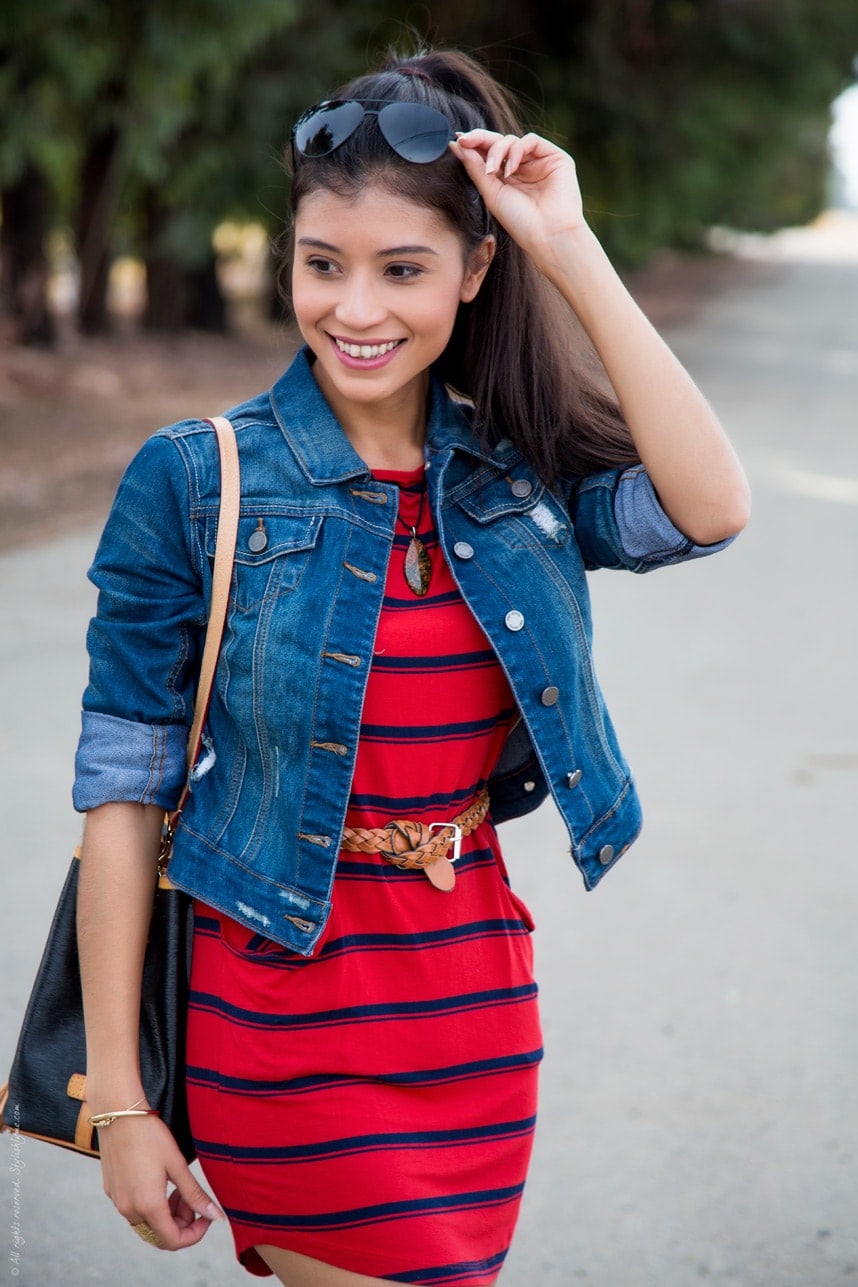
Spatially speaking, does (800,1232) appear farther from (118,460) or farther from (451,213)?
(118,460)

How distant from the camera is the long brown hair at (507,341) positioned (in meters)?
1.98

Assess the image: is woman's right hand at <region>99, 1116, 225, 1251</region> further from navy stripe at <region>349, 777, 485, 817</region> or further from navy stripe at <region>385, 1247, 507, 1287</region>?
navy stripe at <region>349, 777, 485, 817</region>

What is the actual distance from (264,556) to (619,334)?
522 millimetres

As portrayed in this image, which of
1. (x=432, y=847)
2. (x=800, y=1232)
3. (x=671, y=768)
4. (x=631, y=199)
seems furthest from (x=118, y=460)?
(x=631, y=199)

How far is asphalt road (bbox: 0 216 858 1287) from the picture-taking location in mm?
3047

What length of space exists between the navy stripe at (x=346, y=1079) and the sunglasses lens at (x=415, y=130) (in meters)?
1.12

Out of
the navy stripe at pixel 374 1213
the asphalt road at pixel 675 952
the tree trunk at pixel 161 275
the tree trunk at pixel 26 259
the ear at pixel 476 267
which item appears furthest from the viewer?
the tree trunk at pixel 161 275

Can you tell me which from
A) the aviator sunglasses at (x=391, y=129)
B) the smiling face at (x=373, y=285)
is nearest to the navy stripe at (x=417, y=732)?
the smiling face at (x=373, y=285)

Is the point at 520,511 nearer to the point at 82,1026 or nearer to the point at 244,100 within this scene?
the point at 82,1026

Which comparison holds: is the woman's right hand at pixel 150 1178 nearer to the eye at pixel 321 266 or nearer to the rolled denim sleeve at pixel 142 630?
the rolled denim sleeve at pixel 142 630

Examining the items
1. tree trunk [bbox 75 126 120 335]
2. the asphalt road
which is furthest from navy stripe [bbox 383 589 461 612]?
tree trunk [bbox 75 126 120 335]

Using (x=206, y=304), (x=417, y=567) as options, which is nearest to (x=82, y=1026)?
(x=417, y=567)

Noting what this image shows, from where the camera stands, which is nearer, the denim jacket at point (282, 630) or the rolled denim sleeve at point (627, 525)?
the denim jacket at point (282, 630)

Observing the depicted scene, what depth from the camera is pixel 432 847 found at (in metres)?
1.90
